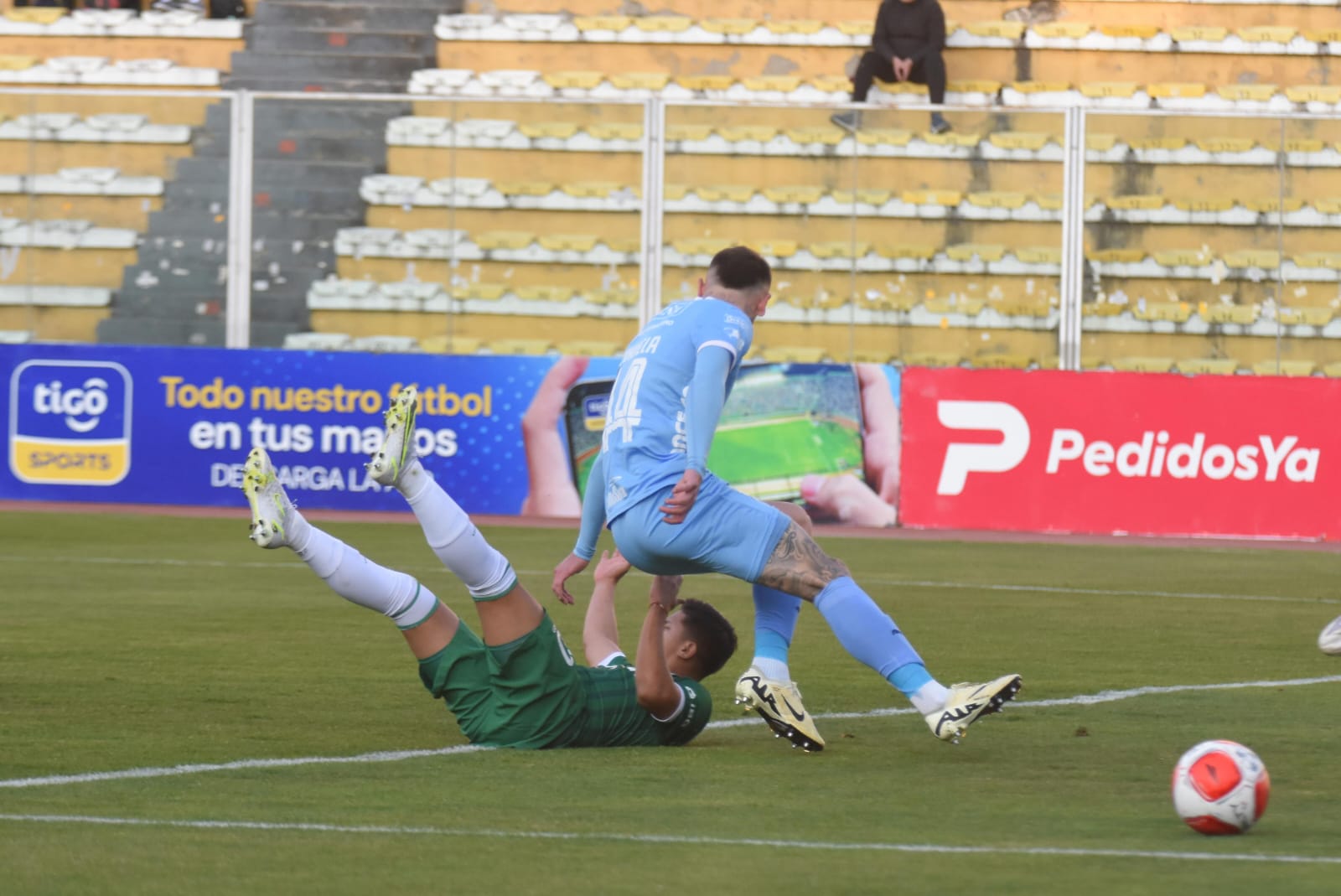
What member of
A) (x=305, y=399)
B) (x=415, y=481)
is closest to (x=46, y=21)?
(x=305, y=399)

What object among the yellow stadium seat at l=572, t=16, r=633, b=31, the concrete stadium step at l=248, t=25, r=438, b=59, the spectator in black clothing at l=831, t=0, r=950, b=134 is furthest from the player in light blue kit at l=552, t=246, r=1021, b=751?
the concrete stadium step at l=248, t=25, r=438, b=59

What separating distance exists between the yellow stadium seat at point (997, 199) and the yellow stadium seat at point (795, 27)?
4.53m

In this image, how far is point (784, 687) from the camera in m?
6.63

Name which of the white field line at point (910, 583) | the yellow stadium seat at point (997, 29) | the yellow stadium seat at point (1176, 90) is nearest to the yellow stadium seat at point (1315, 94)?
the yellow stadium seat at point (1176, 90)

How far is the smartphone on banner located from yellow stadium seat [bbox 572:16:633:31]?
264 inches

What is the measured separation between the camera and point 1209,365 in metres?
17.1

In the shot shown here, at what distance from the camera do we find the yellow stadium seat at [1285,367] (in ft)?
55.6

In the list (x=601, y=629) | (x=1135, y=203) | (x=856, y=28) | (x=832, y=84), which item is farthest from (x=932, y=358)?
(x=601, y=629)

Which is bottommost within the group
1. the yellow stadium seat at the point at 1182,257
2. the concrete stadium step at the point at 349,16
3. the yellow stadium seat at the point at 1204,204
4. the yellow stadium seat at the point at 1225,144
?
the yellow stadium seat at the point at 1182,257

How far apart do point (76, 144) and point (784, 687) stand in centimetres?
1394

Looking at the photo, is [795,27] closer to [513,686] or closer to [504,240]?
[504,240]

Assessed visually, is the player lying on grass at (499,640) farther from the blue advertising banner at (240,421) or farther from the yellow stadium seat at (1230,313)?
the yellow stadium seat at (1230,313)

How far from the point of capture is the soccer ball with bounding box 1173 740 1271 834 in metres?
5.21

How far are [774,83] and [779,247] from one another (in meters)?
4.12
